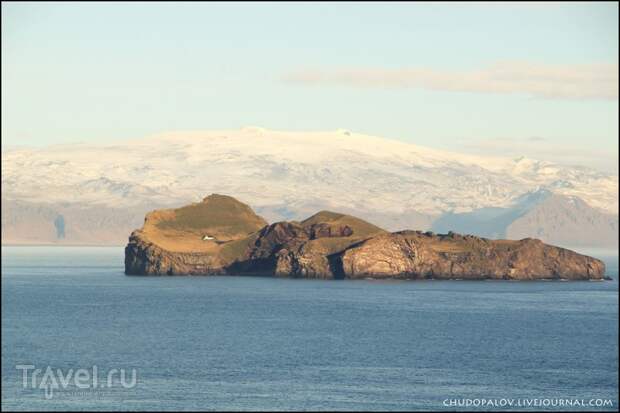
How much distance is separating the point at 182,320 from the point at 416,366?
2375 inches

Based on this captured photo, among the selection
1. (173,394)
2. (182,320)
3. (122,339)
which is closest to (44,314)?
(182,320)

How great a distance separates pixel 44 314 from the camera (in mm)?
196000

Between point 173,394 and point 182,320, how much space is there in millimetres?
74853

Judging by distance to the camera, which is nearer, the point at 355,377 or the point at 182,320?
the point at 355,377

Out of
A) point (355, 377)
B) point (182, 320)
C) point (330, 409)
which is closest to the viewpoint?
point (330, 409)

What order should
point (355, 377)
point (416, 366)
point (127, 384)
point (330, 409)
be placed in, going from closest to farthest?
point (330, 409), point (127, 384), point (355, 377), point (416, 366)

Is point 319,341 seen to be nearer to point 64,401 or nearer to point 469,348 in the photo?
point 469,348

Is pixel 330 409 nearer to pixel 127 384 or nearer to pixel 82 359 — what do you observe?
pixel 127 384

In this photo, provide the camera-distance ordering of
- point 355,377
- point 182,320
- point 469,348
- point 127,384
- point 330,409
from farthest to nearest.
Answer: point 182,320 → point 469,348 → point 355,377 → point 127,384 → point 330,409

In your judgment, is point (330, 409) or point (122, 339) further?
point (122, 339)

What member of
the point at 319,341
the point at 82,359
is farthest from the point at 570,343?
the point at 82,359

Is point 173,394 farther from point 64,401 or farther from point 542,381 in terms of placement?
point 542,381

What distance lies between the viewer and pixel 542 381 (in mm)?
126438

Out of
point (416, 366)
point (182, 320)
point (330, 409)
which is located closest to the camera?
point (330, 409)
